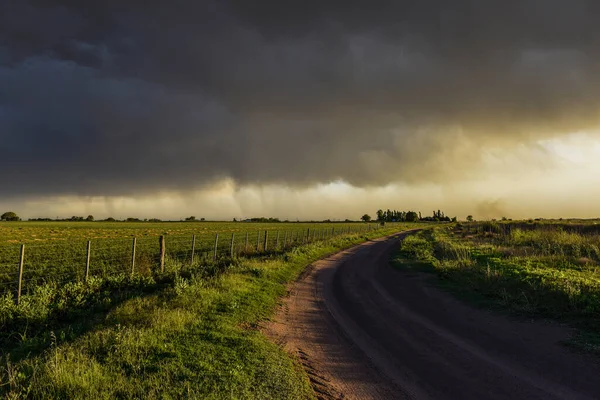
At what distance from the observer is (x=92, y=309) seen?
1165cm

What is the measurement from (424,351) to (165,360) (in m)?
5.91

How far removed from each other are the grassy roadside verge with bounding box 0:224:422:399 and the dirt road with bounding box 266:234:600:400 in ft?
2.85

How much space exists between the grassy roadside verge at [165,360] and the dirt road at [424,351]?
0.87 m

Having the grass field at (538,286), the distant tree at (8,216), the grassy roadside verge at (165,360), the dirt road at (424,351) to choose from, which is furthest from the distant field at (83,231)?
the distant tree at (8,216)

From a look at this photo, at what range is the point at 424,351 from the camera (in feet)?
26.9

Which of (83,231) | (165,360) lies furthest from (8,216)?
(165,360)

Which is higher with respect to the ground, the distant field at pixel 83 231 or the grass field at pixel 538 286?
the grass field at pixel 538 286

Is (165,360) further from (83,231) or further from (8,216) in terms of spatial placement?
(8,216)

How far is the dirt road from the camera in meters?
6.37

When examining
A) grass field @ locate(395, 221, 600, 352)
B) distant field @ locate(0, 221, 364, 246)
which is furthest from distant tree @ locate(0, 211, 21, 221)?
grass field @ locate(395, 221, 600, 352)

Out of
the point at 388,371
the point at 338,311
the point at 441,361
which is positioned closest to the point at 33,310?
the point at 338,311

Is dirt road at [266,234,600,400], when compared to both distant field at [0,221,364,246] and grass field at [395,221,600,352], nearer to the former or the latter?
grass field at [395,221,600,352]

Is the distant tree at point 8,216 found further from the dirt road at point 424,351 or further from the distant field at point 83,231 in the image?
the dirt road at point 424,351

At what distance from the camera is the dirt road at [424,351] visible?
20.9ft
